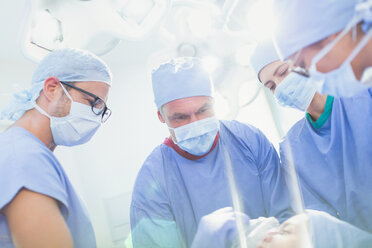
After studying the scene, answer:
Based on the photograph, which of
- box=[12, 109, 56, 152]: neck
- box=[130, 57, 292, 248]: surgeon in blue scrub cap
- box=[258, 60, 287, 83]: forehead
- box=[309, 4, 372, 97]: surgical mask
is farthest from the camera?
box=[258, 60, 287, 83]: forehead

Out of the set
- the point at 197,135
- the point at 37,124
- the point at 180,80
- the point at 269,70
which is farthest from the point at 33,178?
the point at 269,70

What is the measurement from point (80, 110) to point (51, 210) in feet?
1.60

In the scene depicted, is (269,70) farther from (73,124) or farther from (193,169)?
(73,124)

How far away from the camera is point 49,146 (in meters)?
1.17

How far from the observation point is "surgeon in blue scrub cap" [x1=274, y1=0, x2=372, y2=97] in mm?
650

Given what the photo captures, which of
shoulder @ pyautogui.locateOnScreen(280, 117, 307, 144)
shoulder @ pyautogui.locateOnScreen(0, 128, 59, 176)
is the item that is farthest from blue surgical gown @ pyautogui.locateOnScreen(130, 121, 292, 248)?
shoulder @ pyautogui.locateOnScreen(0, 128, 59, 176)

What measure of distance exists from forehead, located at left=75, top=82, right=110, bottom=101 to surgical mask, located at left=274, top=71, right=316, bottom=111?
84cm

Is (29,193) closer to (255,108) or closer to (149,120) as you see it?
(149,120)

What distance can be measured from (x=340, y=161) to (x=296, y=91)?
1.31 ft

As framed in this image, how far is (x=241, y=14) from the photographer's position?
2.20 m

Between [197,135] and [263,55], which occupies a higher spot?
[263,55]

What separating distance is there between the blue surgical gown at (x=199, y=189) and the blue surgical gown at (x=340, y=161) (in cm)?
14

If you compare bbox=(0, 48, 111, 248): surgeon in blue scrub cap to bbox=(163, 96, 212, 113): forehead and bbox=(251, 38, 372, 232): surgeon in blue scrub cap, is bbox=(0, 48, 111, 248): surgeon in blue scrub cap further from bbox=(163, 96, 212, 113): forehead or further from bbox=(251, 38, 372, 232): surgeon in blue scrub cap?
bbox=(251, 38, 372, 232): surgeon in blue scrub cap

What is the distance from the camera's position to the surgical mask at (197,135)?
4.58ft
